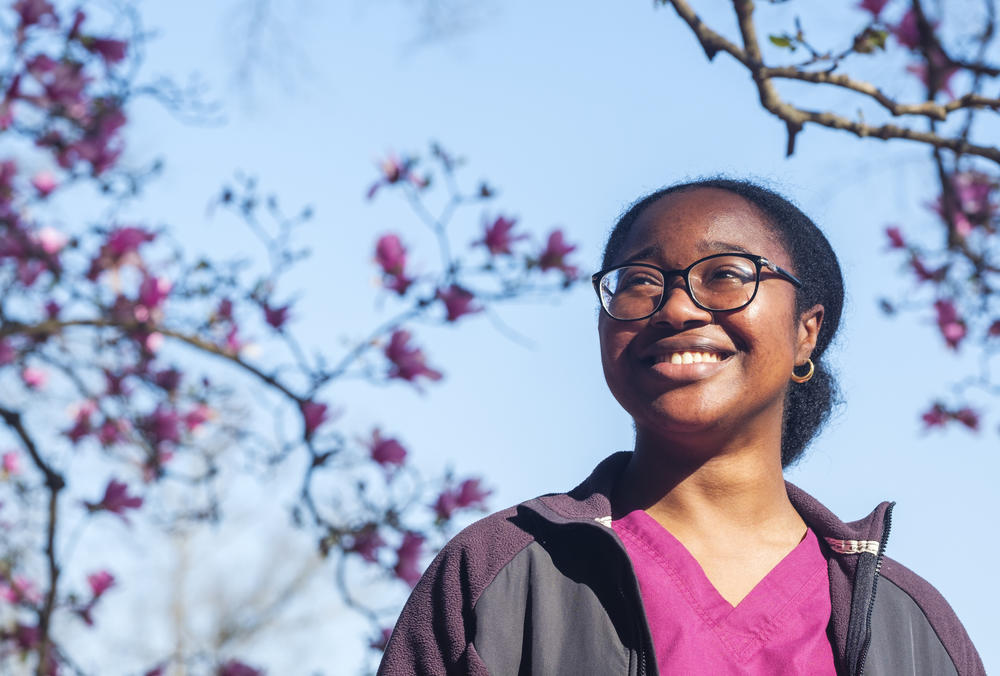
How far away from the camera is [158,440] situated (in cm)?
380

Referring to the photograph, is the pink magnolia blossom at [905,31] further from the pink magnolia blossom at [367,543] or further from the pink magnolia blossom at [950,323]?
the pink magnolia blossom at [367,543]

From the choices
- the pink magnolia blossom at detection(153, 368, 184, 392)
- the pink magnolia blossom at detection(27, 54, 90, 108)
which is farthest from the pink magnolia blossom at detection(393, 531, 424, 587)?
the pink magnolia blossom at detection(27, 54, 90, 108)

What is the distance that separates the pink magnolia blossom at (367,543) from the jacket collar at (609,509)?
169cm

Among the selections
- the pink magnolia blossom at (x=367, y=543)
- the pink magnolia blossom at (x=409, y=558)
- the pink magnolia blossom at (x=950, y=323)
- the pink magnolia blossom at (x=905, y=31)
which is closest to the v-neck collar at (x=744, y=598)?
the pink magnolia blossom at (x=367, y=543)

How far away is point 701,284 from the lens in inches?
63.2

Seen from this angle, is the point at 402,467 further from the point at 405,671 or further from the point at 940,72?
the point at 405,671

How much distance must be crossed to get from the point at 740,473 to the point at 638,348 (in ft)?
0.75

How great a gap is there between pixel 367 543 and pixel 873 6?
2.14m

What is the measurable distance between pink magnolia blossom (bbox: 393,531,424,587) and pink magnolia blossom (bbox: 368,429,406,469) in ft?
0.86

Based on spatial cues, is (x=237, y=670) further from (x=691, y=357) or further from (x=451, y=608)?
(x=691, y=357)

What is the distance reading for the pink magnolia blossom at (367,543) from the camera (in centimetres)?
329

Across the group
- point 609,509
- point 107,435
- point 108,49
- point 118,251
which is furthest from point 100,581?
point 609,509

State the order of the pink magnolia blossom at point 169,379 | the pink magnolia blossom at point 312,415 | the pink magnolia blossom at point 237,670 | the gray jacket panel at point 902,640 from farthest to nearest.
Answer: the pink magnolia blossom at point 237,670
the pink magnolia blossom at point 169,379
the pink magnolia blossom at point 312,415
the gray jacket panel at point 902,640

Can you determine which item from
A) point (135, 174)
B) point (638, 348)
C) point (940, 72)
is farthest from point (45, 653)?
point (940, 72)
